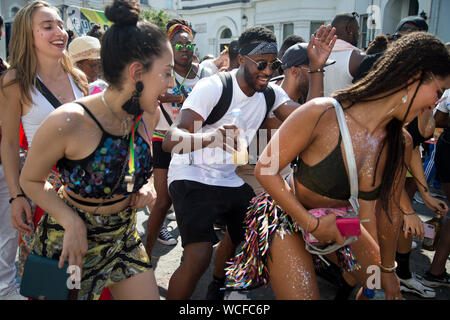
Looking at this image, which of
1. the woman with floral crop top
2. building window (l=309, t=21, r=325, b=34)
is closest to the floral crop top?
the woman with floral crop top

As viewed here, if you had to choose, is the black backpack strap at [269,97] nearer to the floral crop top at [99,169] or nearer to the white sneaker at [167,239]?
the floral crop top at [99,169]

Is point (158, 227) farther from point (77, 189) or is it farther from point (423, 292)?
point (423, 292)

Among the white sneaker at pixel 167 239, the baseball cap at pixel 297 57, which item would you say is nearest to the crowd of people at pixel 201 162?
the baseball cap at pixel 297 57

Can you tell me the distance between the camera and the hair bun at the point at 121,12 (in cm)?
178

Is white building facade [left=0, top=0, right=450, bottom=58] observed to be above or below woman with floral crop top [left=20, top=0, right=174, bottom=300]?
above

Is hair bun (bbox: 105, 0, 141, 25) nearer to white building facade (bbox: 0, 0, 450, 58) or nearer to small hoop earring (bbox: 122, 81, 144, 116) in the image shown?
small hoop earring (bbox: 122, 81, 144, 116)

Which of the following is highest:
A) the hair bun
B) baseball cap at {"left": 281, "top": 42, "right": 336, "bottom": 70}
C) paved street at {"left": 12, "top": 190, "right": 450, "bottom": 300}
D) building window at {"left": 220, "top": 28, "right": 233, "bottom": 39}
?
building window at {"left": 220, "top": 28, "right": 233, "bottom": 39}

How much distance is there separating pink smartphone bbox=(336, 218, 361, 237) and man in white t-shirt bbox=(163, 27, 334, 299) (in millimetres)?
792

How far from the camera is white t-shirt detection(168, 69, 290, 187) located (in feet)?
8.44

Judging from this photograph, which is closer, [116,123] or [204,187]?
[116,123]

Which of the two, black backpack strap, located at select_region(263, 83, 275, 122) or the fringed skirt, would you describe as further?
black backpack strap, located at select_region(263, 83, 275, 122)

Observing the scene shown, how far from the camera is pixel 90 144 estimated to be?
70.0 inches

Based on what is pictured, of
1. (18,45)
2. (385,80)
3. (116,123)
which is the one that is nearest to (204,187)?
(116,123)

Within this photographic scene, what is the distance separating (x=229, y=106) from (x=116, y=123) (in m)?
1.01
